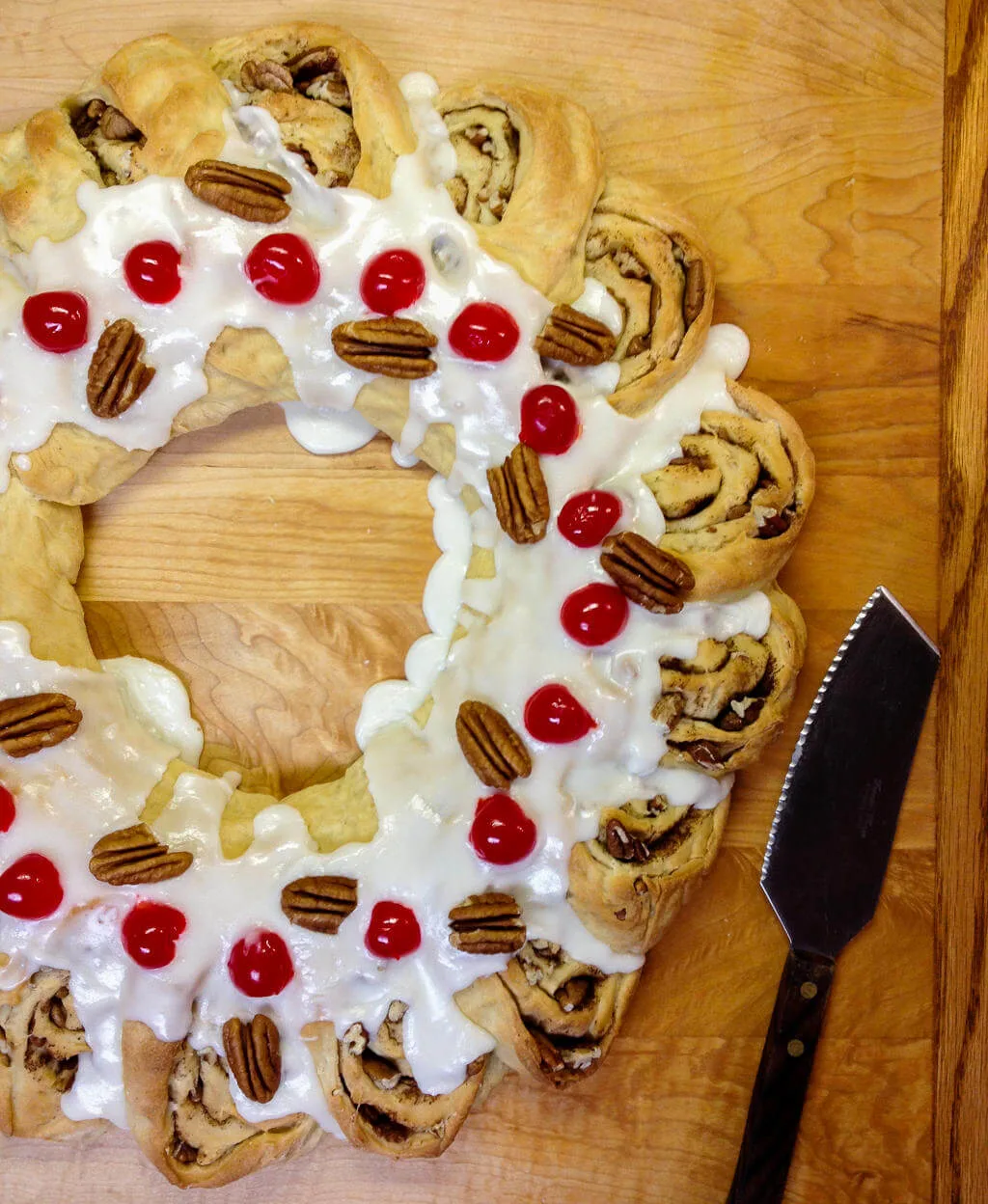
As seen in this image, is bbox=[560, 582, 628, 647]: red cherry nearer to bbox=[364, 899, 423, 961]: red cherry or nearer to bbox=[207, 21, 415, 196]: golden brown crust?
bbox=[364, 899, 423, 961]: red cherry

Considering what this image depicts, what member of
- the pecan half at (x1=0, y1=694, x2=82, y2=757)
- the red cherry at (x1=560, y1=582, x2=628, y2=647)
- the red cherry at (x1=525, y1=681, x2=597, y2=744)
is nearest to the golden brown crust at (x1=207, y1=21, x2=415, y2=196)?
the red cherry at (x1=560, y1=582, x2=628, y2=647)

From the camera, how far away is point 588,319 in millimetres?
1583

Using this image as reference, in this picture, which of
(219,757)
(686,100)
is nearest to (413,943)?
(219,757)

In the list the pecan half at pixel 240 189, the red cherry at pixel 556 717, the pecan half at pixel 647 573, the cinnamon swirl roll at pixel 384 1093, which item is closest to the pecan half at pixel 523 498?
the pecan half at pixel 647 573

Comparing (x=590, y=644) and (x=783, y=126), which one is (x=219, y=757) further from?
(x=783, y=126)

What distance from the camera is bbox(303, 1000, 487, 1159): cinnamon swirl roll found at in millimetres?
1603

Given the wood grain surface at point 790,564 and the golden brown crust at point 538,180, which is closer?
the golden brown crust at point 538,180

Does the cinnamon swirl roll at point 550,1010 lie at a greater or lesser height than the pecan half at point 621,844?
lesser

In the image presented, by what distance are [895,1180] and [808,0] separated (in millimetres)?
1834

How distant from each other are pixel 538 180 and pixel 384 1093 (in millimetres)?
1301

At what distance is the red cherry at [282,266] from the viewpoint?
155 cm

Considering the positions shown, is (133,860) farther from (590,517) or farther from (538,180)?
(538,180)

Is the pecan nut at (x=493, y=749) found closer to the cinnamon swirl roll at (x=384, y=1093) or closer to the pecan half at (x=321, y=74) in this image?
the cinnamon swirl roll at (x=384, y=1093)

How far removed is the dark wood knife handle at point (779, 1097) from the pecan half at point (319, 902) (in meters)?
0.66
